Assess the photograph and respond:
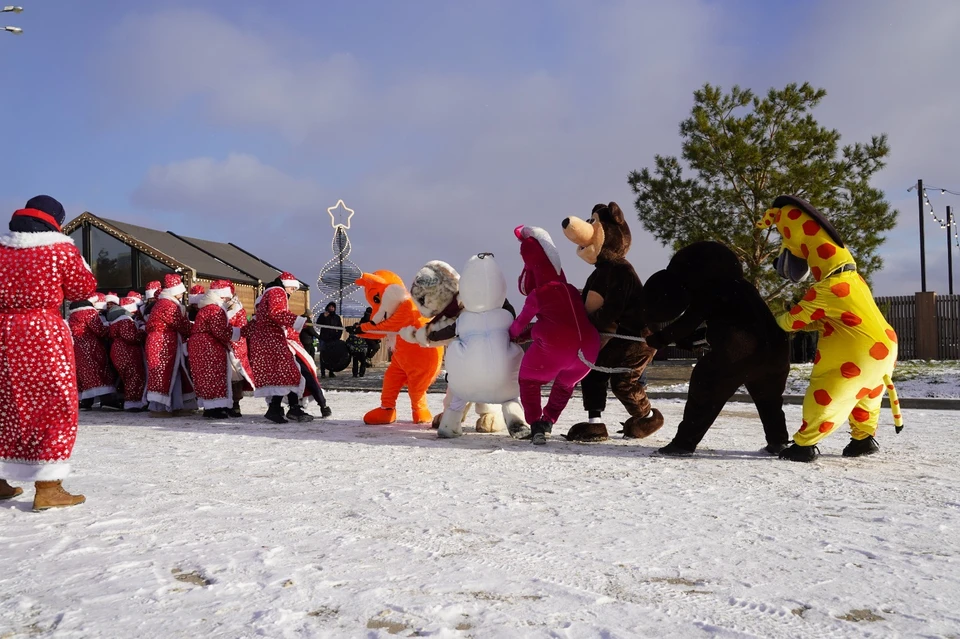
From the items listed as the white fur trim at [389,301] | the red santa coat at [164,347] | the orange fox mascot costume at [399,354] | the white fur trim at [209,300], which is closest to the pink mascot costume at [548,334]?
the orange fox mascot costume at [399,354]

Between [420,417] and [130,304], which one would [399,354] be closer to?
[420,417]

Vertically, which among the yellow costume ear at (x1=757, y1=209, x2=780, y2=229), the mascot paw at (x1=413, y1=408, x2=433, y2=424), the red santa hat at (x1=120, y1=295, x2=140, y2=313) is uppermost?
the yellow costume ear at (x1=757, y1=209, x2=780, y2=229)

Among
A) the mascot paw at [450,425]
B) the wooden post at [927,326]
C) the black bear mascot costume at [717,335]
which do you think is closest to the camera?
the black bear mascot costume at [717,335]

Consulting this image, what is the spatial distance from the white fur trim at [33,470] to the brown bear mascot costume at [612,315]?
3621 millimetres

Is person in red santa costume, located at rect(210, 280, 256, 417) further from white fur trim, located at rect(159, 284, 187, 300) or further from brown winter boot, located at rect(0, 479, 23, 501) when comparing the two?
brown winter boot, located at rect(0, 479, 23, 501)

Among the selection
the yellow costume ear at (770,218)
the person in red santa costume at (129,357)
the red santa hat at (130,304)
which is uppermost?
the yellow costume ear at (770,218)

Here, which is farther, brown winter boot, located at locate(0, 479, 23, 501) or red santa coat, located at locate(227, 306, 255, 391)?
red santa coat, located at locate(227, 306, 255, 391)

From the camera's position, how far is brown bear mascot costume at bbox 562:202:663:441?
19.5ft

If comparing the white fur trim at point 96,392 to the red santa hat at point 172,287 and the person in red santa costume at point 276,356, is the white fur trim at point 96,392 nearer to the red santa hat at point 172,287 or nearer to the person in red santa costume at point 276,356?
the red santa hat at point 172,287

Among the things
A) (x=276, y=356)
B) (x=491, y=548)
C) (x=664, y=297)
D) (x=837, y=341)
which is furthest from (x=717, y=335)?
(x=276, y=356)

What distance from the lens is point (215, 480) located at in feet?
14.6

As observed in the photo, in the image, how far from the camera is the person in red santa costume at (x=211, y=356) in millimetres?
8406

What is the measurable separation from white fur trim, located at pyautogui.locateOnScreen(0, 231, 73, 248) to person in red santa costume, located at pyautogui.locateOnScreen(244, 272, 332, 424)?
363 centimetres

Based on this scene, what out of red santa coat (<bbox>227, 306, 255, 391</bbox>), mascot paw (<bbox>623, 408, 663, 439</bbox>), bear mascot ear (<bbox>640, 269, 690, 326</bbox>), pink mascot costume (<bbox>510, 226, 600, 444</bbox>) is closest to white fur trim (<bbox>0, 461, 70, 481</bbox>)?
pink mascot costume (<bbox>510, 226, 600, 444</bbox>)
